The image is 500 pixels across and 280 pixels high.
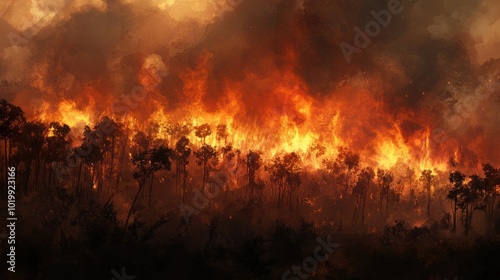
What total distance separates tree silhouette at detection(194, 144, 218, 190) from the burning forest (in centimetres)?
56

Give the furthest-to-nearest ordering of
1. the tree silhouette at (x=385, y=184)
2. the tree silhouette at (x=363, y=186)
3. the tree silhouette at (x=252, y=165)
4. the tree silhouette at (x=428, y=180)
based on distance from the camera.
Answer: the tree silhouette at (x=385, y=184) → the tree silhouette at (x=428, y=180) → the tree silhouette at (x=363, y=186) → the tree silhouette at (x=252, y=165)

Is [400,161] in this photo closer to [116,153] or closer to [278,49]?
[278,49]

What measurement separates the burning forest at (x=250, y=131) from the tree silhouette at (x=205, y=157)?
56cm

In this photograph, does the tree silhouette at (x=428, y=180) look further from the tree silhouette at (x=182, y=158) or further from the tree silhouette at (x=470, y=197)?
the tree silhouette at (x=182, y=158)

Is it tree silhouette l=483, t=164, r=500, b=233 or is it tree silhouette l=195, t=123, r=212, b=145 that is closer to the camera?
tree silhouette l=483, t=164, r=500, b=233

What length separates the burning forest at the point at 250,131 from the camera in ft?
258

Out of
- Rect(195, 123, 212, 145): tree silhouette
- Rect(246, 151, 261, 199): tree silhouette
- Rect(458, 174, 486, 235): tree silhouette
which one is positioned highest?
Rect(195, 123, 212, 145): tree silhouette

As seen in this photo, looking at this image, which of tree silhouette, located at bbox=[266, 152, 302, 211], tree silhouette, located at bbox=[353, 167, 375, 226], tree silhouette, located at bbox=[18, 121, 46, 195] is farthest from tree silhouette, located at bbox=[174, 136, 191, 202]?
tree silhouette, located at bbox=[353, 167, 375, 226]

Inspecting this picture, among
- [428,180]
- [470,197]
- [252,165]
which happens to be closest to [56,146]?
[252,165]

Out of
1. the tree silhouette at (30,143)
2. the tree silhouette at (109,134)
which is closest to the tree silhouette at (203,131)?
the tree silhouette at (109,134)

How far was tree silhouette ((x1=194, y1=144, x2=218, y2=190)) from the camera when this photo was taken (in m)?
94.9

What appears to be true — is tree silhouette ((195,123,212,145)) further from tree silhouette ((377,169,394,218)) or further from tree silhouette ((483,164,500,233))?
tree silhouette ((483,164,500,233))

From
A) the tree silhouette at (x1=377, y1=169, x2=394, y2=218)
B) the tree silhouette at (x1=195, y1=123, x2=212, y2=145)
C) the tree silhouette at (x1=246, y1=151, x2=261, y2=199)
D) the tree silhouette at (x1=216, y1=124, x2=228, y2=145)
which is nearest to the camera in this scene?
the tree silhouette at (x1=246, y1=151, x2=261, y2=199)

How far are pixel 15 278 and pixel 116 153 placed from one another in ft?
129
